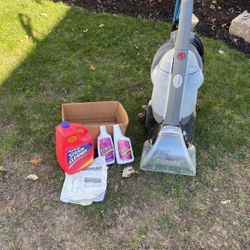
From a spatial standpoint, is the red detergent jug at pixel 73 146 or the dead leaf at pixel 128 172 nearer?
the red detergent jug at pixel 73 146

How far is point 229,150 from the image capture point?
140 inches

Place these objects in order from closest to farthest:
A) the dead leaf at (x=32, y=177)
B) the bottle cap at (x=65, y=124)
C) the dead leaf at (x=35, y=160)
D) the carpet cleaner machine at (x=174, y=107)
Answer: the carpet cleaner machine at (x=174, y=107) → the bottle cap at (x=65, y=124) → the dead leaf at (x=32, y=177) → the dead leaf at (x=35, y=160)

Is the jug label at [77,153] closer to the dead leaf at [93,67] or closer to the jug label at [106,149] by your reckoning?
the jug label at [106,149]

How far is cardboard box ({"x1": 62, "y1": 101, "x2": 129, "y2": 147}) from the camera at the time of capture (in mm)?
3492

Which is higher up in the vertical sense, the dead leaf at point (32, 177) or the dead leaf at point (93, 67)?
the dead leaf at point (93, 67)

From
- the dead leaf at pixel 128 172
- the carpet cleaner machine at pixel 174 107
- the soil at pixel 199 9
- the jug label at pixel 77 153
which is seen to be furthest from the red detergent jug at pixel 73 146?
the soil at pixel 199 9

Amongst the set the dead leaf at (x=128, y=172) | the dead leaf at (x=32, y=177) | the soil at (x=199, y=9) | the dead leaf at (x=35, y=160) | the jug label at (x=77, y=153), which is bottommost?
the dead leaf at (x=32, y=177)

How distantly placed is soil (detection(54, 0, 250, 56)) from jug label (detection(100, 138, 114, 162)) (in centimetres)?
241

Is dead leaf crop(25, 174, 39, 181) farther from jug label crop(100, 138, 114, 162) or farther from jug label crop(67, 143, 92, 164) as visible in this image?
jug label crop(100, 138, 114, 162)

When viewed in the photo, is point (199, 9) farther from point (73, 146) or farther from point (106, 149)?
point (73, 146)

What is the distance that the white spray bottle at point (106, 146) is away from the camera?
131 inches

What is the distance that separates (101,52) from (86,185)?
201 cm

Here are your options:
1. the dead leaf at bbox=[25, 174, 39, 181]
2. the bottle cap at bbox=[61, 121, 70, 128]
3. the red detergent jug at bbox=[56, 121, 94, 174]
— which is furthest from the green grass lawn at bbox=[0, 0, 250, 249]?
the bottle cap at bbox=[61, 121, 70, 128]

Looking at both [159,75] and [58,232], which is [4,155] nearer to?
[58,232]
